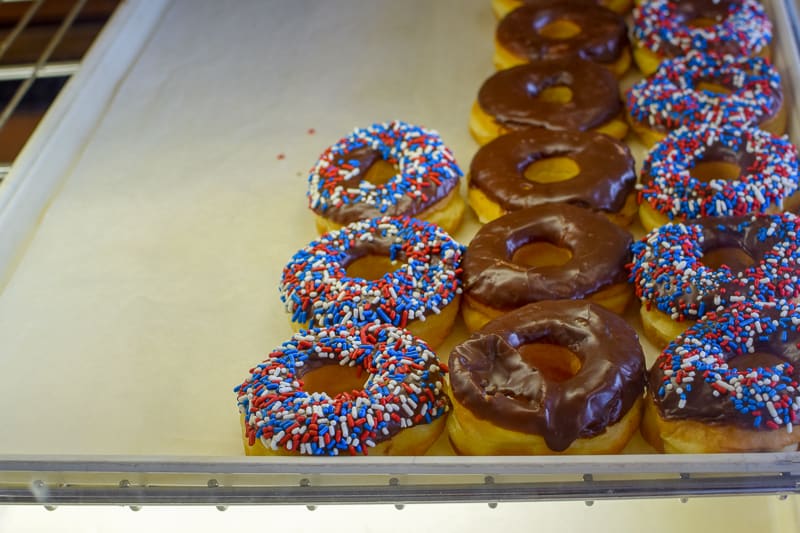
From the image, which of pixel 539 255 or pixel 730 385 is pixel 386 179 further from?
pixel 730 385

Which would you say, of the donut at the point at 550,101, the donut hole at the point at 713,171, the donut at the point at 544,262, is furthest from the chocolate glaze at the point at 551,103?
the donut at the point at 544,262

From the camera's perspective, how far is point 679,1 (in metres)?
3.49

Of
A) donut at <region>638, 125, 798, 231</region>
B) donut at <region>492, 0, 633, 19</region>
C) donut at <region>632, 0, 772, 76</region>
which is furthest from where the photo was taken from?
donut at <region>492, 0, 633, 19</region>

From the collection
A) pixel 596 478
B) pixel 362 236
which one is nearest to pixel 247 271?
pixel 362 236

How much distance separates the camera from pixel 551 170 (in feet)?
9.43

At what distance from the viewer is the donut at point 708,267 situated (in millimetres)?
2211

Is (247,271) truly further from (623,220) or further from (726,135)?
(726,135)

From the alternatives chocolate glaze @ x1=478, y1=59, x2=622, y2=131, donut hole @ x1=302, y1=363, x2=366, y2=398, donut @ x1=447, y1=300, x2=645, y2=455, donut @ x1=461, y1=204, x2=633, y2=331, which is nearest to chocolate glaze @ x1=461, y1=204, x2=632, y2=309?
donut @ x1=461, y1=204, x2=633, y2=331

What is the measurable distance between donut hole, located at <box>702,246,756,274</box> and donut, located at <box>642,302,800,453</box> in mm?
232

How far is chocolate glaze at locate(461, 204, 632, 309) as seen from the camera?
231cm

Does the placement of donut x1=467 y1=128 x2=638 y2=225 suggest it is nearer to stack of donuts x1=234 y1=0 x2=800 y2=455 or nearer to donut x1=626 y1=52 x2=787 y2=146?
stack of donuts x1=234 y1=0 x2=800 y2=455

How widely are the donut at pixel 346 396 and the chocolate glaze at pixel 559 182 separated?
68cm

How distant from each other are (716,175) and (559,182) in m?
0.49

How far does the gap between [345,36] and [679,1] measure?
133 cm
